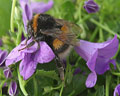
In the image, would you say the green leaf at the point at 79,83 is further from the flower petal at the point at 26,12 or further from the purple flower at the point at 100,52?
the flower petal at the point at 26,12

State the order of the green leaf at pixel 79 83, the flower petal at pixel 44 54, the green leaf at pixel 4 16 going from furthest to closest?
the green leaf at pixel 4 16 → the green leaf at pixel 79 83 → the flower petal at pixel 44 54

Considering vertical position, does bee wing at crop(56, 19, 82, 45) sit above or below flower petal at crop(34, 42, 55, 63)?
above

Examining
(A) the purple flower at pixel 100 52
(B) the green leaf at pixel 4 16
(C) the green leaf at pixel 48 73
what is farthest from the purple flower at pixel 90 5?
(B) the green leaf at pixel 4 16

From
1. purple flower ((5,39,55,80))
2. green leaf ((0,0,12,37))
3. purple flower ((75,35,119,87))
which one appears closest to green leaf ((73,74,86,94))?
purple flower ((75,35,119,87))

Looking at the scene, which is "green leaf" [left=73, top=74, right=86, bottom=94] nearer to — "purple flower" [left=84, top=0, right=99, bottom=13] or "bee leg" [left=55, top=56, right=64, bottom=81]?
"bee leg" [left=55, top=56, right=64, bottom=81]

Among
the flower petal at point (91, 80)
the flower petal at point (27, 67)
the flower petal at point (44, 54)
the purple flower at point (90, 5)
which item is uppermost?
the purple flower at point (90, 5)
